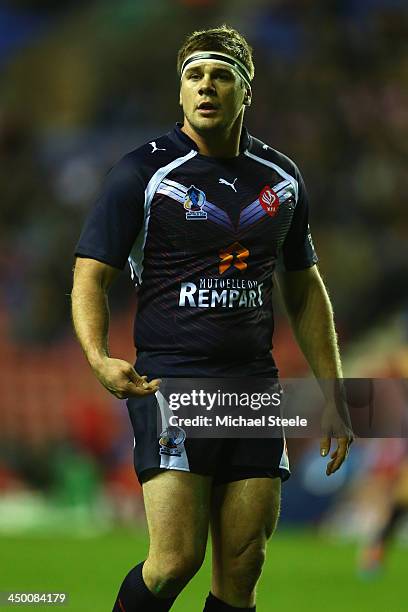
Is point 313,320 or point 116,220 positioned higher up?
point 116,220

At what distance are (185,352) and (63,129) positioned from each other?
365 inches

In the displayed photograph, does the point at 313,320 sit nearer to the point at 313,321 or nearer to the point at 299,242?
the point at 313,321

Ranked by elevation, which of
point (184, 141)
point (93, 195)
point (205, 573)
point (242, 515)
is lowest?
point (205, 573)

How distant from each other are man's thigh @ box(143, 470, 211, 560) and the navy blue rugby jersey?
0.34 m

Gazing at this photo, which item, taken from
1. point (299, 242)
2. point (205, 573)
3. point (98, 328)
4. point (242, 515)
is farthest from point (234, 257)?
point (205, 573)

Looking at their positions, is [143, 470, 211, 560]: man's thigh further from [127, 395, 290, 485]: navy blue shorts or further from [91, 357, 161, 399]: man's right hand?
[91, 357, 161, 399]: man's right hand

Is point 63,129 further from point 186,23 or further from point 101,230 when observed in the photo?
point 101,230

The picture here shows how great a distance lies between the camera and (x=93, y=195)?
39.7ft

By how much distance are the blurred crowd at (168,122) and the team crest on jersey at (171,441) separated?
6920 millimetres

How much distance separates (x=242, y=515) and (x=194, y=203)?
0.95m

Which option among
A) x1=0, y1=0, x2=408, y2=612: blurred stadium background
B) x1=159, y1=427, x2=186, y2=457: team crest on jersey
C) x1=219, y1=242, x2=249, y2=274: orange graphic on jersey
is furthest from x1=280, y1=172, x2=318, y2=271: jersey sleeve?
x1=0, y1=0, x2=408, y2=612: blurred stadium background

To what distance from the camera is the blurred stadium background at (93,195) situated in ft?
32.9

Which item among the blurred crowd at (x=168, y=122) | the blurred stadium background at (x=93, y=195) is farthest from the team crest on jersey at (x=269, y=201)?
the blurred crowd at (x=168, y=122)

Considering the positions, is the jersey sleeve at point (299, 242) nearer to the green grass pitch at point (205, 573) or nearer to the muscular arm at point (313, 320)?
the muscular arm at point (313, 320)
